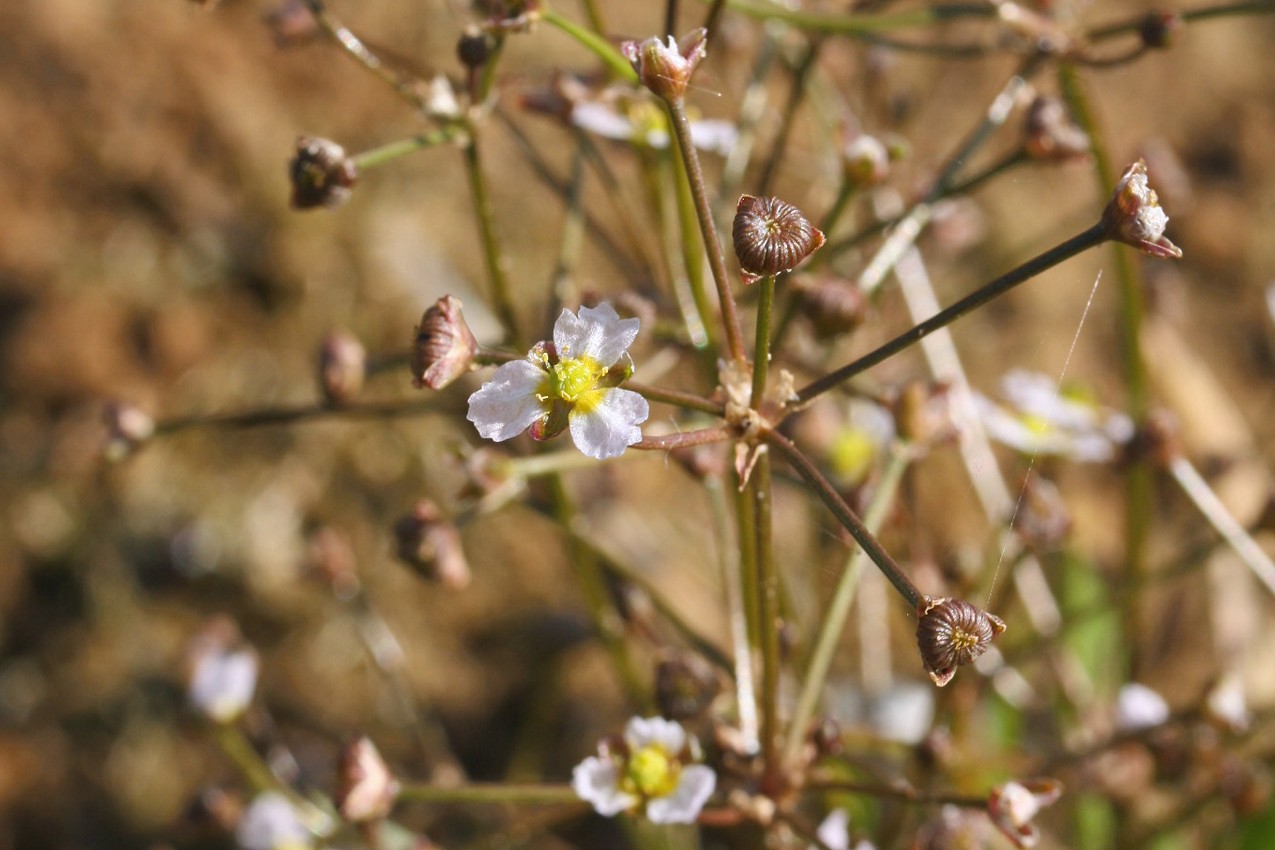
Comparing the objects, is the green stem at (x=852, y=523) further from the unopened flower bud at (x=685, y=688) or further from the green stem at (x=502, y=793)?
the green stem at (x=502, y=793)

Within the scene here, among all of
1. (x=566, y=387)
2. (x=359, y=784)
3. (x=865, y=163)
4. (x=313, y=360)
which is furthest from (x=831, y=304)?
(x=313, y=360)

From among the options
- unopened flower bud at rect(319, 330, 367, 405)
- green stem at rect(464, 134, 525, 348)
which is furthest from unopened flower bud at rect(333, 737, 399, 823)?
green stem at rect(464, 134, 525, 348)

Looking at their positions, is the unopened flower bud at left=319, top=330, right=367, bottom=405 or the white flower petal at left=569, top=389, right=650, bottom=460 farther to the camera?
the unopened flower bud at left=319, top=330, right=367, bottom=405

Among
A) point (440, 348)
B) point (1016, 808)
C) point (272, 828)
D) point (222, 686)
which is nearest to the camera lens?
point (440, 348)

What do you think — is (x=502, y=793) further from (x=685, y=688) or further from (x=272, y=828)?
(x=272, y=828)

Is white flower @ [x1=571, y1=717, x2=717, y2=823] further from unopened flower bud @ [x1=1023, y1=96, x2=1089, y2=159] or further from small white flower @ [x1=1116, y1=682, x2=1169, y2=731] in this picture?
unopened flower bud @ [x1=1023, y1=96, x2=1089, y2=159]

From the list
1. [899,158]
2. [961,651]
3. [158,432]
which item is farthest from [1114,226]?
[158,432]

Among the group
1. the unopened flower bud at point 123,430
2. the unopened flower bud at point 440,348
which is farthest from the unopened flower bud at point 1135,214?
the unopened flower bud at point 123,430
